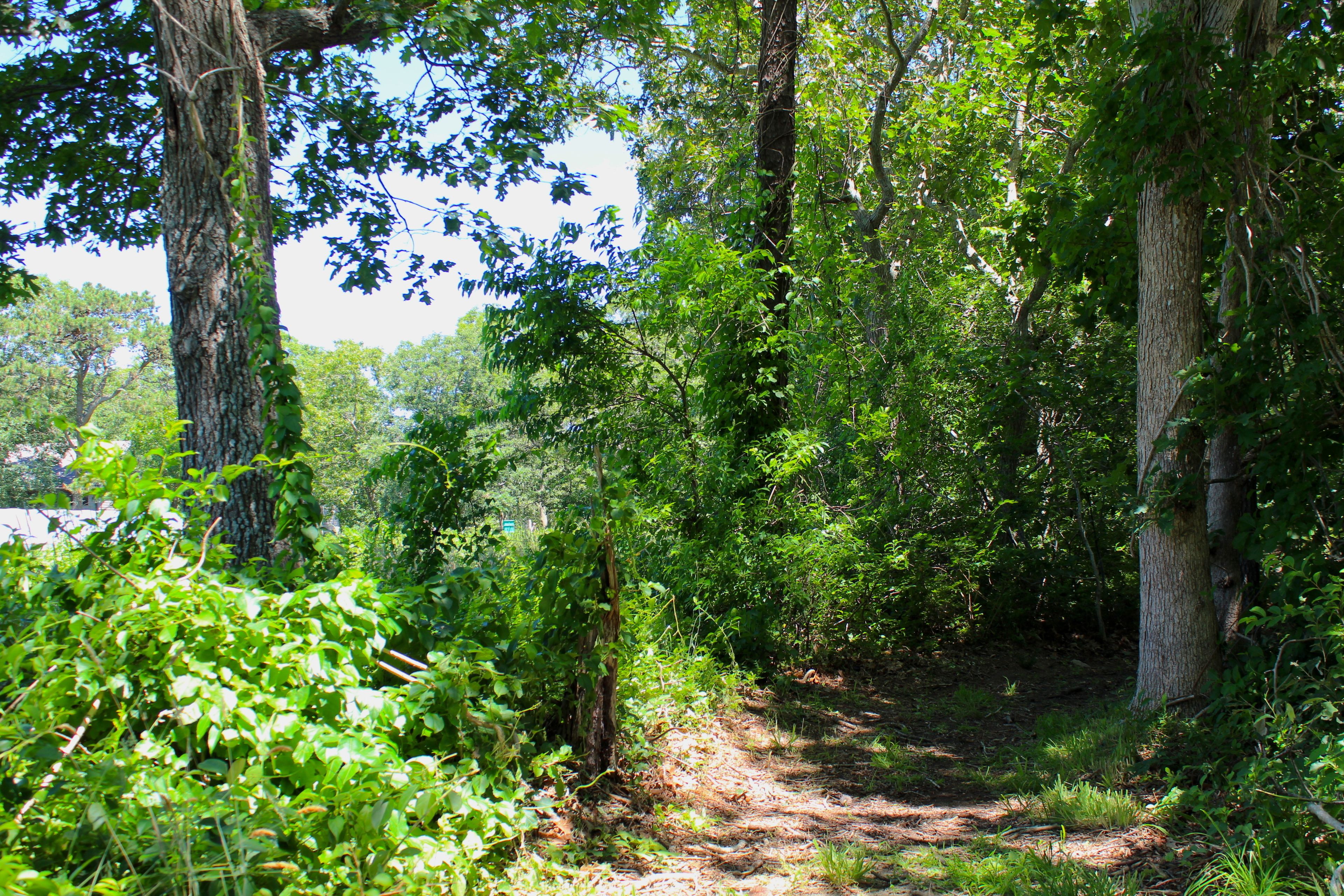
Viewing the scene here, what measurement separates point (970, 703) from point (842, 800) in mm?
2254

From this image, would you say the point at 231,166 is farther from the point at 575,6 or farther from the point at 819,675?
the point at 819,675

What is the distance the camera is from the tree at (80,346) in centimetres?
4188

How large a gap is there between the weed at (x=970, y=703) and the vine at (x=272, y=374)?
4700mm

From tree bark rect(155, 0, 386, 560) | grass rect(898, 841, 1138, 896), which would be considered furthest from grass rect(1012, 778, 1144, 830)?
tree bark rect(155, 0, 386, 560)

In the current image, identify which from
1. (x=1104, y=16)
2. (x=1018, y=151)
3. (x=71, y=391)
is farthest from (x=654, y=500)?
(x=71, y=391)

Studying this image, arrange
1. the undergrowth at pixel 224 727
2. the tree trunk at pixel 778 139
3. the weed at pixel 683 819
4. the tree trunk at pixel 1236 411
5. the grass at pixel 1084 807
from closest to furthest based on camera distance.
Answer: the undergrowth at pixel 224 727 → the grass at pixel 1084 807 → the weed at pixel 683 819 → the tree trunk at pixel 1236 411 → the tree trunk at pixel 778 139

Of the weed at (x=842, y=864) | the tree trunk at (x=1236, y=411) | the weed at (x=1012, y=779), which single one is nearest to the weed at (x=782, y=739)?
the weed at (x=1012, y=779)

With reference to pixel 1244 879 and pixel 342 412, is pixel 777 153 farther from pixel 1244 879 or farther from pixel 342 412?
pixel 342 412

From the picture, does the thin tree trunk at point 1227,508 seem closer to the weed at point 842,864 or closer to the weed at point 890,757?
the weed at point 890,757

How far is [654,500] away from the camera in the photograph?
612 centimetres

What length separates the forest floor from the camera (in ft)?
10.4

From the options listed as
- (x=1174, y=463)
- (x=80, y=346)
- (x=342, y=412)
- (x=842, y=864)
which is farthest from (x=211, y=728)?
(x=80, y=346)

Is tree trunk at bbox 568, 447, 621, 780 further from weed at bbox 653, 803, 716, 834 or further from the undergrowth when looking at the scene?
the undergrowth

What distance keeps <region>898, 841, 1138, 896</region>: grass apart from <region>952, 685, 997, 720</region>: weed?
265 cm
